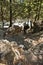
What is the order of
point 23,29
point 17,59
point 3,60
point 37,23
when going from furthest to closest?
point 23,29 < point 37,23 < point 17,59 < point 3,60

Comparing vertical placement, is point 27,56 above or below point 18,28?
above

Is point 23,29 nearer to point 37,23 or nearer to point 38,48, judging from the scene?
point 37,23

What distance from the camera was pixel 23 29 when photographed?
2052 centimetres

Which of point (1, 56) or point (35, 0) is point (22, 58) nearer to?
point (1, 56)

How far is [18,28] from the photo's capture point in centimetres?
2086

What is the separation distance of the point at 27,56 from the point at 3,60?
4.34ft

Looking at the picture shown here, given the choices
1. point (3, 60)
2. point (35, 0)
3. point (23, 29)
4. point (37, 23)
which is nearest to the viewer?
point (3, 60)

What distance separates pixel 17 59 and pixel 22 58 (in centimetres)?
29

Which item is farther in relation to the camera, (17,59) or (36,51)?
(36,51)

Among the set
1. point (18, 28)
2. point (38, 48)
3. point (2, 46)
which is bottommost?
point (18, 28)

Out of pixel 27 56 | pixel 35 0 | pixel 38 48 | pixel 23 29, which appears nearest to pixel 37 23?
pixel 23 29

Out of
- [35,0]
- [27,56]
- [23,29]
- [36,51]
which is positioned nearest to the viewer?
[27,56]

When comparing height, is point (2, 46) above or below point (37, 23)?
above

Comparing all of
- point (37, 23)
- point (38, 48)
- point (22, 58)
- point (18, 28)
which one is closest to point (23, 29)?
point (18, 28)
